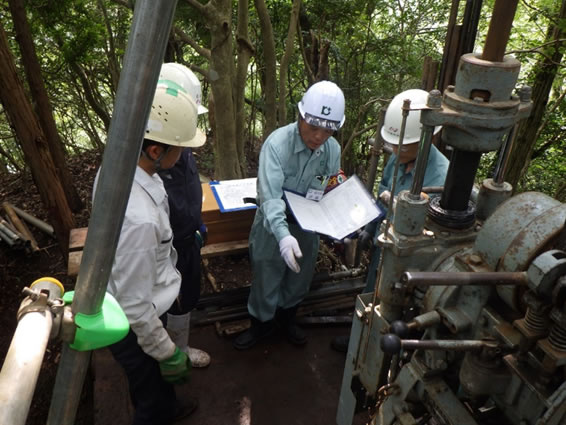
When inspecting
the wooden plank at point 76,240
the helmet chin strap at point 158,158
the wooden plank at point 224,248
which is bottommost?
the wooden plank at point 224,248

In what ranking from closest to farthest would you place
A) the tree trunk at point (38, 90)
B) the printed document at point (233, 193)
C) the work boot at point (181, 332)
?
the work boot at point (181, 332), the printed document at point (233, 193), the tree trunk at point (38, 90)

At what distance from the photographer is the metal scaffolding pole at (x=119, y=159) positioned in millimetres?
613

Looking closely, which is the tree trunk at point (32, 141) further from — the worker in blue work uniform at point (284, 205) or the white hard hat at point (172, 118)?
the worker in blue work uniform at point (284, 205)

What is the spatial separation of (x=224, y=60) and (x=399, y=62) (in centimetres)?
411

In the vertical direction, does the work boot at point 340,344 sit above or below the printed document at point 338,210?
below

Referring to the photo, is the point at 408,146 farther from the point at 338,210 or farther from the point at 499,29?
the point at 499,29

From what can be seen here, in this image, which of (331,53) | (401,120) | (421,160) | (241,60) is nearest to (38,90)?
(241,60)

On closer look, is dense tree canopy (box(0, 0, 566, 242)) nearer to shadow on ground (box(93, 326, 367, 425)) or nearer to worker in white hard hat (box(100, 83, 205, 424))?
shadow on ground (box(93, 326, 367, 425))

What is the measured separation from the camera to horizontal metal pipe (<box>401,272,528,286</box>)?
1.18m

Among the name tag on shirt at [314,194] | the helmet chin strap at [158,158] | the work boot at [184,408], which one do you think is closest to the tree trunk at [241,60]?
the name tag on shirt at [314,194]

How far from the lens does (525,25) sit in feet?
22.1

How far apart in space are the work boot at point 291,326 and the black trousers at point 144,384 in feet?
3.71

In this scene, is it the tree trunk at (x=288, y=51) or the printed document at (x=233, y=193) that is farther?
the tree trunk at (x=288, y=51)

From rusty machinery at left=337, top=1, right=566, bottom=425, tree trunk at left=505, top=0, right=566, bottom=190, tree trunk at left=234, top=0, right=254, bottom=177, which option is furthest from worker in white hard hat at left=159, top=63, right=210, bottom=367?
tree trunk at left=505, top=0, right=566, bottom=190
